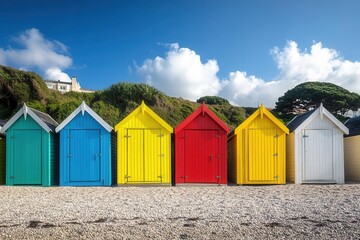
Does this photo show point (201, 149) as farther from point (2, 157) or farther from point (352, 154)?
point (2, 157)

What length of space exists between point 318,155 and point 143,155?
6.44m

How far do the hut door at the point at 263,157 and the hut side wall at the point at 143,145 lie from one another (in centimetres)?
301

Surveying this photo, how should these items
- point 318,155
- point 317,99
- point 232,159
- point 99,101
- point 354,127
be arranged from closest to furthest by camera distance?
point 318,155
point 232,159
point 354,127
point 99,101
point 317,99

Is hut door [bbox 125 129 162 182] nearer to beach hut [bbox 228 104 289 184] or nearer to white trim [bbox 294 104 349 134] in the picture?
beach hut [bbox 228 104 289 184]

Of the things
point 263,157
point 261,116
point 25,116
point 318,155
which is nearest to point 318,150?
point 318,155

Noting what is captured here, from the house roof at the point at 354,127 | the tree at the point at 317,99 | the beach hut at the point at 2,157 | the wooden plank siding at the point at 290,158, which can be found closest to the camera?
the wooden plank siding at the point at 290,158

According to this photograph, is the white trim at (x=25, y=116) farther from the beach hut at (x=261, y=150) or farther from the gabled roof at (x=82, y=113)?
the beach hut at (x=261, y=150)

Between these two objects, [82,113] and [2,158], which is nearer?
[82,113]

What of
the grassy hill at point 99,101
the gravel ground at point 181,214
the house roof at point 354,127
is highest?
the grassy hill at point 99,101

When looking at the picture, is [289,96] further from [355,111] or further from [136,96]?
[136,96]

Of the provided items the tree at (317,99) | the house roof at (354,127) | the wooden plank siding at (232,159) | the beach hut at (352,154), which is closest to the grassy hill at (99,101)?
the wooden plank siding at (232,159)

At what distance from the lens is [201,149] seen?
1248cm

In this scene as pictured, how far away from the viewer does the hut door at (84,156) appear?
40.5 feet

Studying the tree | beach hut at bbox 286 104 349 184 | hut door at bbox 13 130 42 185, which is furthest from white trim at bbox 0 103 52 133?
the tree
